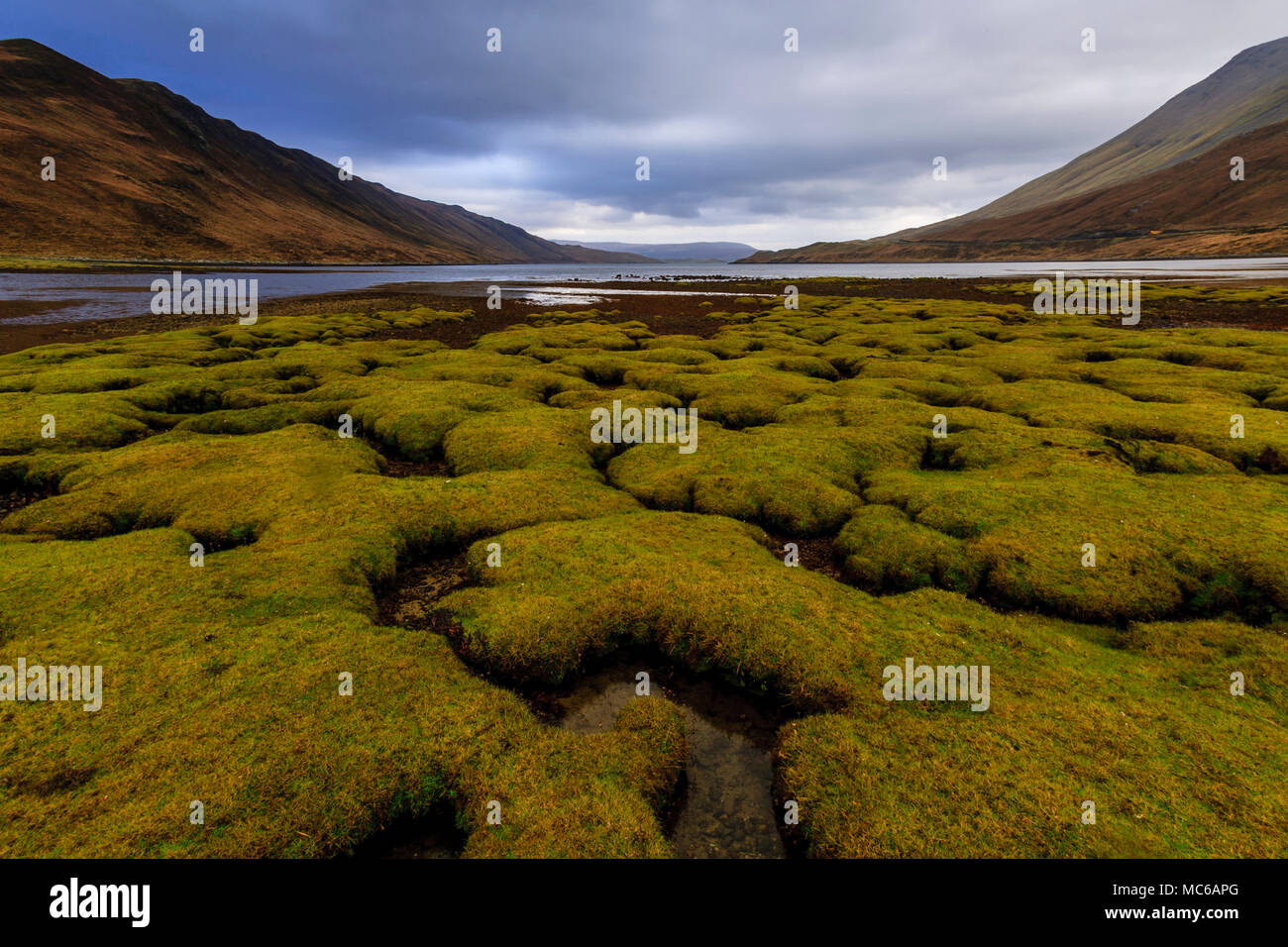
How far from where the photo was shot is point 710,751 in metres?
8.08

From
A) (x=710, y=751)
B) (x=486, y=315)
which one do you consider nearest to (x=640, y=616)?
(x=710, y=751)

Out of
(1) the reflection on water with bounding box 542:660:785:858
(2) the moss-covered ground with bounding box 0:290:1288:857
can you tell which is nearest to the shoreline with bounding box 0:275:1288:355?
(2) the moss-covered ground with bounding box 0:290:1288:857

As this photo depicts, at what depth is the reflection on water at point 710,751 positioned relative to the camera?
22.3 ft

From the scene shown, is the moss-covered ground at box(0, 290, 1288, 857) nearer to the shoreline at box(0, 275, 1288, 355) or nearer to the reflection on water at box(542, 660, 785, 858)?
the reflection on water at box(542, 660, 785, 858)

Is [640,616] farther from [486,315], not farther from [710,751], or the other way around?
[486,315]

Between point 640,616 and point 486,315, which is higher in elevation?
point 486,315

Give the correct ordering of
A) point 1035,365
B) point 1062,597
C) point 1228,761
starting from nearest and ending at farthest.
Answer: point 1228,761, point 1062,597, point 1035,365

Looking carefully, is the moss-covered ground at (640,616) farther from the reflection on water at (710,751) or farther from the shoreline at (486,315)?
the shoreline at (486,315)

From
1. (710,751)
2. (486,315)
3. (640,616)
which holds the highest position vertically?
(486,315)

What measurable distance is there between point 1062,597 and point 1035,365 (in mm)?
21916
